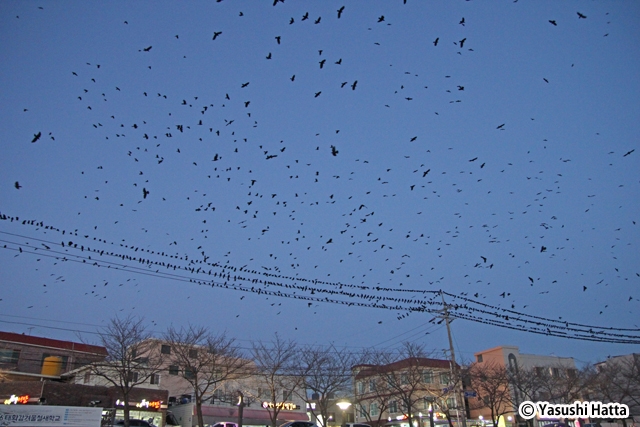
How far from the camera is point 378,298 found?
90.5 ft

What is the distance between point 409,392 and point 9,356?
46.5m

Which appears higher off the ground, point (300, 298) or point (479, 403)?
point (300, 298)

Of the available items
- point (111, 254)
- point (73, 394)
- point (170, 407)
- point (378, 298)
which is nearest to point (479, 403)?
point (170, 407)

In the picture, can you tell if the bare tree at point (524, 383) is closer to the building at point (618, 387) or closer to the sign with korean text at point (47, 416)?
the building at point (618, 387)

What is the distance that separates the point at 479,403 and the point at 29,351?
56.0 m

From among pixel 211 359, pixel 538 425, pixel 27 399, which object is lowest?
pixel 538 425

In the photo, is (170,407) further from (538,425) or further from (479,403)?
(538,425)

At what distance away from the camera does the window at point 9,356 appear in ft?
184

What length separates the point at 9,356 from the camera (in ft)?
186

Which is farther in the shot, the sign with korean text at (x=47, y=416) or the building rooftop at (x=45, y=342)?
the building rooftop at (x=45, y=342)

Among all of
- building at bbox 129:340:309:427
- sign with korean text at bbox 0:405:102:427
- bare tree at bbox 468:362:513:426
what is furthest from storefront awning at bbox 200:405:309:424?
sign with korean text at bbox 0:405:102:427

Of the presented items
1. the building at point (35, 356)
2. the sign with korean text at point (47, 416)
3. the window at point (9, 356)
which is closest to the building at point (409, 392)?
the sign with korean text at point (47, 416)

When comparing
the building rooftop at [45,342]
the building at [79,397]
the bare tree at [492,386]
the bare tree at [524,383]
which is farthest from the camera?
the building rooftop at [45,342]

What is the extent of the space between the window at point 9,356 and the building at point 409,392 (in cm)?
3997
